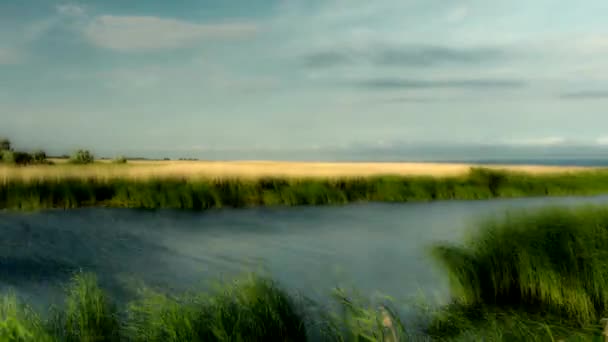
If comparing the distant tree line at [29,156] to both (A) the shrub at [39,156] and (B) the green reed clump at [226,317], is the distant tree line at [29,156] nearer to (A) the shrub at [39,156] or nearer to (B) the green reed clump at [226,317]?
(A) the shrub at [39,156]

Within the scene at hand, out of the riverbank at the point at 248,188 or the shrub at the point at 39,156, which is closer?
the riverbank at the point at 248,188

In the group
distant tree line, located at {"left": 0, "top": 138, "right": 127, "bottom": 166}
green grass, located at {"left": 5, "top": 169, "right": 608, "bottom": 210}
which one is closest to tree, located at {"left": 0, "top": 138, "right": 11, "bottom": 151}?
distant tree line, located at {"left": 0, "top": 138, "right": 127, "bottom": 166}

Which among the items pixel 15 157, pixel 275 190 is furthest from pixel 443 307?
pixel 15 157

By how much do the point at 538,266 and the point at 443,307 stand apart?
147cm

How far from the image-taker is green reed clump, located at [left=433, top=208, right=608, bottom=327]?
6680 mm

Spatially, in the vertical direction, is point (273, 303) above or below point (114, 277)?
above

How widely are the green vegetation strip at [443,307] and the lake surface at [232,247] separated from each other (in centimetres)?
81

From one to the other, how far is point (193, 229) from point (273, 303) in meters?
10.6

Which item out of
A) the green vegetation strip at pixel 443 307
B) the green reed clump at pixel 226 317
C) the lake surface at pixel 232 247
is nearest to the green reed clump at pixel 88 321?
the green vegetation strip at pixel 443 307

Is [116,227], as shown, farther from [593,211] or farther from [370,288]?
[593,211]

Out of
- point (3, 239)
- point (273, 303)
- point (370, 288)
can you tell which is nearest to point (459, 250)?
point (370, 288)

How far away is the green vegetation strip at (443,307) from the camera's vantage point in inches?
190

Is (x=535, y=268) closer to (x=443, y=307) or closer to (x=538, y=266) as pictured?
(x=538, y=266)

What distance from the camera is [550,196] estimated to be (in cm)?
2434
